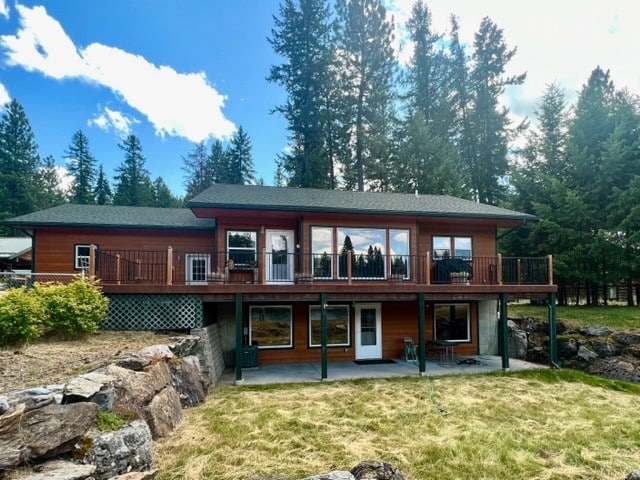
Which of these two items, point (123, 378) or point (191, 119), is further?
point (191, 119)

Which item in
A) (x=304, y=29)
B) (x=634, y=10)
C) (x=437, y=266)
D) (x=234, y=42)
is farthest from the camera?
(x=304, y=29)

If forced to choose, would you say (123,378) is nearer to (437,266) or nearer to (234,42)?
(437,266)

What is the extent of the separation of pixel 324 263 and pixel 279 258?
4.54ft

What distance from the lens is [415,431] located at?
5.79m

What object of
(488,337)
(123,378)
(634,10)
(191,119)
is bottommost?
(488,337)

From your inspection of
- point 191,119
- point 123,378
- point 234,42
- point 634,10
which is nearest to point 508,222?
point 634,10

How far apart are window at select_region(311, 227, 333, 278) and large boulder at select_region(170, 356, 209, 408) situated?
4.55 metres

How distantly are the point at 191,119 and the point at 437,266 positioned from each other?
88.9 feet

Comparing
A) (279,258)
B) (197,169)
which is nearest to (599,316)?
(279,258)

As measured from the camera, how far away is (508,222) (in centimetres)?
1250

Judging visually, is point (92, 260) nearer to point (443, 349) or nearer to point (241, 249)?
point (241, 249)

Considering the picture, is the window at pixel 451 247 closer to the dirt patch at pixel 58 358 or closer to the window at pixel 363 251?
the window at pixel 363 251

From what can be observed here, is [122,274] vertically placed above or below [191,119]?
below

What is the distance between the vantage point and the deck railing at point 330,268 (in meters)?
10.7
